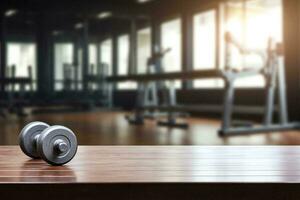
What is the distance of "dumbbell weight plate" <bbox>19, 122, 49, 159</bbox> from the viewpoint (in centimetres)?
100

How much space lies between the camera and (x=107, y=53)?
868 centimetres

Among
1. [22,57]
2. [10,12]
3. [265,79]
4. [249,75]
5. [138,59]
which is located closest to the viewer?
[249,75]

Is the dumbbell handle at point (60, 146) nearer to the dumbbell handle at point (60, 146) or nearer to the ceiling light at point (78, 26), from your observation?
the dumbbell handle at point (60, 146)

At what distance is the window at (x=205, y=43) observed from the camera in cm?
679

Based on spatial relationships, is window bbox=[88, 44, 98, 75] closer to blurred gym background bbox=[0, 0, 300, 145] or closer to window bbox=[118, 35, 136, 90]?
blurred gym background bbox=[0, 0, 300, 145]

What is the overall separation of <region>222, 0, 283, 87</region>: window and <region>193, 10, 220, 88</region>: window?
0.33m

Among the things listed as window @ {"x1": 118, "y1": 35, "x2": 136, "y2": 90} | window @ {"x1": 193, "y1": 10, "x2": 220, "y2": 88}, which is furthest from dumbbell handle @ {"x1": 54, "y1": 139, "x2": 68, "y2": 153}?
window @ {"x1": 118, "y1": 35, "x2": 136, "y2": 90}

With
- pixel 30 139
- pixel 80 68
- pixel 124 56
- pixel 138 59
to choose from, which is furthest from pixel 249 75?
pixel 124 56

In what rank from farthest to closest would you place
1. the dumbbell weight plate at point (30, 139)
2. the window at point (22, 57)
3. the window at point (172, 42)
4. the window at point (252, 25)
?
the window at point (172, 42), the window at point (22, 57), the window at point (252, 25), the dumbbell weight plate at point (30, 139)

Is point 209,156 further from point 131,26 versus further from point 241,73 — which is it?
point 131,26

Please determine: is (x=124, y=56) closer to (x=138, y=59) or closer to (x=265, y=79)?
(x=138, y=59)

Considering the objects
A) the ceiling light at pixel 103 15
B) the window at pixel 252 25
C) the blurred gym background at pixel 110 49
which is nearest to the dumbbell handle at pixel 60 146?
the blurred gym background at pixel 110 49

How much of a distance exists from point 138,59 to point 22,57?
7.56 ft

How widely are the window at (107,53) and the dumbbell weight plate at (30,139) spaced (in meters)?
7.40
